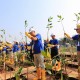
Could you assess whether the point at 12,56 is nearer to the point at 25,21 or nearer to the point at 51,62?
Result: the point at 25,21

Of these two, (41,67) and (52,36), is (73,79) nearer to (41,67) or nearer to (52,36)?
(41,67)

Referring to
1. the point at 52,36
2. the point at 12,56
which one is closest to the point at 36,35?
the point at 52,36

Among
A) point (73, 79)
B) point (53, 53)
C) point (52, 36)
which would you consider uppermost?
point (52, 36)

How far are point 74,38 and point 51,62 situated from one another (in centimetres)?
417

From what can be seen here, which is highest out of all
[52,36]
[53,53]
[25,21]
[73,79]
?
[25,21]

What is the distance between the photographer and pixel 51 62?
321 cm

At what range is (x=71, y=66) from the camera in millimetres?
11562

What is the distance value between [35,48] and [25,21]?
704 centimetres

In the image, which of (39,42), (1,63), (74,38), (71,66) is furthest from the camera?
(1,63)

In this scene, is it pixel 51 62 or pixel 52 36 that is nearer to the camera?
pixel 51 62

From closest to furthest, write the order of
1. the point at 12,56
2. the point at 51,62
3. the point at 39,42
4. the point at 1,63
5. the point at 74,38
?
1. the point at 51,62
2. the point at 74,38
3. the point at 39,42
4. the point at 1,63
5. the point at 12,56

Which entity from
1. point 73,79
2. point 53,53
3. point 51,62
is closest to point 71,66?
point 53,53

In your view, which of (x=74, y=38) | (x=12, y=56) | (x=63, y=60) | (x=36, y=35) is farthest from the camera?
(x=12, y=56)

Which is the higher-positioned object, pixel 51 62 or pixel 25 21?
pixel 25 21
